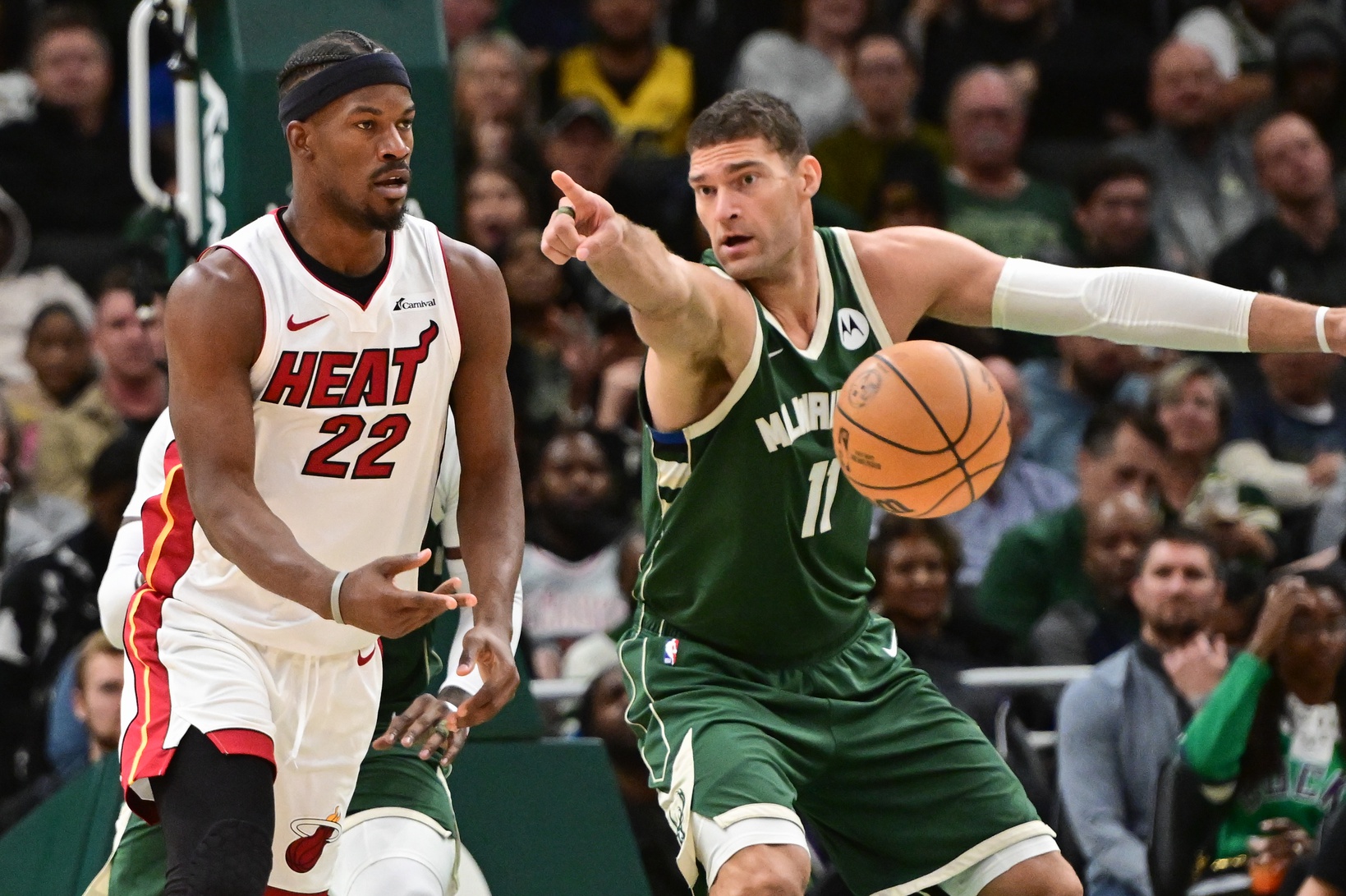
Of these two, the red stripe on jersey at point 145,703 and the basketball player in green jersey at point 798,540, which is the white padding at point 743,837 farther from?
the red stripe on jersey at point 145,703

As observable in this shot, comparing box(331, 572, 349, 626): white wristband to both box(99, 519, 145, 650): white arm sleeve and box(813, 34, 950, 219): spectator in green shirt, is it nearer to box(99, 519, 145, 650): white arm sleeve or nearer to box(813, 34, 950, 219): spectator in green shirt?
box(99, 519, 145, 650): white arm sleeve

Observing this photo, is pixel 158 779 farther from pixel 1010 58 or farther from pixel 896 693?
pixel 1010 58

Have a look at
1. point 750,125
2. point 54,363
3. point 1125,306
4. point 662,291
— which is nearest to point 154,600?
point 662,291

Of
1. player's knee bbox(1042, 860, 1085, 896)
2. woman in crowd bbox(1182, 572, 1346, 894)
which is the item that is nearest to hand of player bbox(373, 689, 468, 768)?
player's knee bbox(1042, 860, 1085, 896)

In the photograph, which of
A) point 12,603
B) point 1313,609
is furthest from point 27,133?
point 1313,609

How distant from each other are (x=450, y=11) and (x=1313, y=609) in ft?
19.1

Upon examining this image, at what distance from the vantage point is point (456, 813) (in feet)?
19.5

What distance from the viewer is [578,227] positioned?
14.6 ft

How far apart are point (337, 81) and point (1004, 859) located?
8.46 ft

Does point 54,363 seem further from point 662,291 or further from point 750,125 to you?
point 662,291

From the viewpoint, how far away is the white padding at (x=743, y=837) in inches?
185

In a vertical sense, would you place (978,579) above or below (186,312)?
below

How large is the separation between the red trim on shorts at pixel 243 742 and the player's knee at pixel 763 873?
1.10m

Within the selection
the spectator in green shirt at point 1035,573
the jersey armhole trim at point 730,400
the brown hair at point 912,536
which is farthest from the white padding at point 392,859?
the spectator in green shirt at point 1035,573
